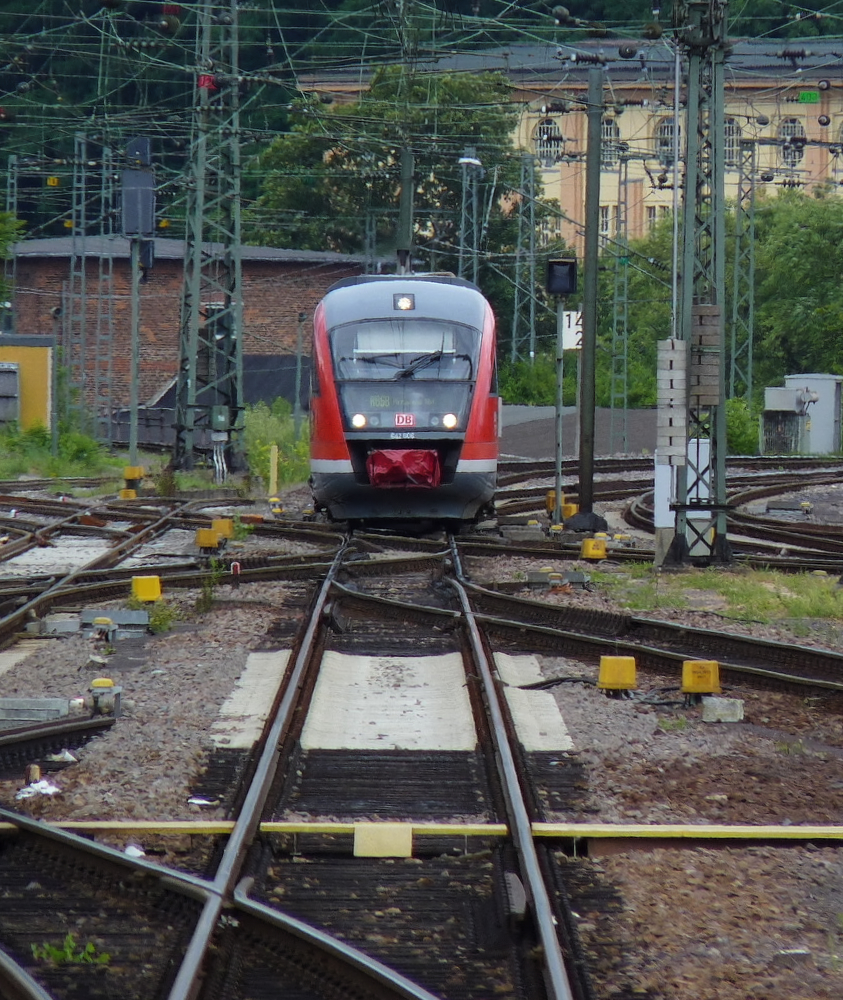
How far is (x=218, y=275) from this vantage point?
29.8 metres

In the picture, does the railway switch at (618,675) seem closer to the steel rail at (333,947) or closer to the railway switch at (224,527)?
the steel rail at (333,947)

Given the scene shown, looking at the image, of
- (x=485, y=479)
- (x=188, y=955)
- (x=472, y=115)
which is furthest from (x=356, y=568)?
(x=472, y=115)

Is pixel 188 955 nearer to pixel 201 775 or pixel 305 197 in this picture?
pixel 201 775

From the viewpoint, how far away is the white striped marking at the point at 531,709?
727cm

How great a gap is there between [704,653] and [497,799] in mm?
4143

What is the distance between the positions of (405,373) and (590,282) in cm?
404

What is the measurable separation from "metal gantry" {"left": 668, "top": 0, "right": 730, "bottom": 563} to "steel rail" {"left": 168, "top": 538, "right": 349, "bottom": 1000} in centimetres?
702

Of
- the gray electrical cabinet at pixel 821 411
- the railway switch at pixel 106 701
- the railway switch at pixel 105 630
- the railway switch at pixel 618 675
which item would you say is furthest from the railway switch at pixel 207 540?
the gray electrical cabinet at pixel 821 411

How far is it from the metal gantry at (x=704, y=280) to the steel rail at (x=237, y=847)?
23.0 ft

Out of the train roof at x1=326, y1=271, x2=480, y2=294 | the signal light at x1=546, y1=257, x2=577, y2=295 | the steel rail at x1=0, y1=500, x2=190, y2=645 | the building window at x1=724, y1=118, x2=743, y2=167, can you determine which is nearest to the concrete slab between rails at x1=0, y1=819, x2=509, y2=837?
the steel rail at x1=0, y1=500, x2=190, y2=645

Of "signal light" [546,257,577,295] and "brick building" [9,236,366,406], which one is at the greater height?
"brick building" [9,236,366,406]

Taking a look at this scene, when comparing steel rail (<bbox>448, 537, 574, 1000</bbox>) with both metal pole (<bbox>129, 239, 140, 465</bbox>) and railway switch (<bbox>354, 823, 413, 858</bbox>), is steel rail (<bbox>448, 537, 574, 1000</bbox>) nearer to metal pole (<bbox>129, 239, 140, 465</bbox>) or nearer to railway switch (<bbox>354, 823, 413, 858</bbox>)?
railway switch (<bbox>354, 823, 413, 858</bbox>)

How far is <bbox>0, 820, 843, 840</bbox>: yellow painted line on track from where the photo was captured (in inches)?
218

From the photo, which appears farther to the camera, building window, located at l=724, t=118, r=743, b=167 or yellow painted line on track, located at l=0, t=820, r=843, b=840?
building window, located at l=724, t=118, r=743, b=167
